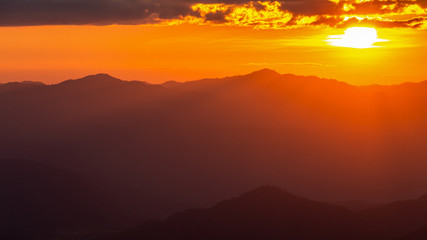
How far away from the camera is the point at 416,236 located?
194 meters

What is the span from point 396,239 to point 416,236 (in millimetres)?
6189

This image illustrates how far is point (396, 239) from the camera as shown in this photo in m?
198
